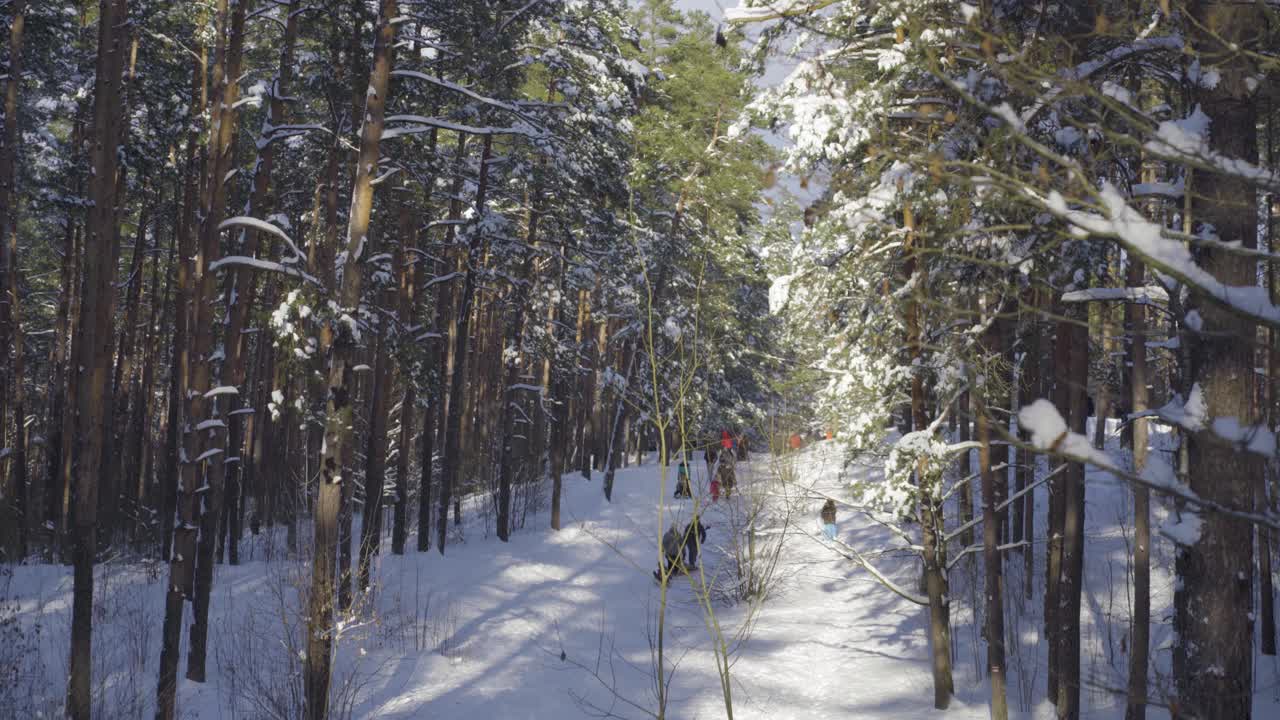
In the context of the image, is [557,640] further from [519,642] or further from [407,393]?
[407,393]

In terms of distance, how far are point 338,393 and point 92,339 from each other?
8.47 feet

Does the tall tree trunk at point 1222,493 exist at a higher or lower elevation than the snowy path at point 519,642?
higher

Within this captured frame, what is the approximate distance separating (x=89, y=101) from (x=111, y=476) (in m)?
8.62

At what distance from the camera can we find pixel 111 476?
1920 centimetres

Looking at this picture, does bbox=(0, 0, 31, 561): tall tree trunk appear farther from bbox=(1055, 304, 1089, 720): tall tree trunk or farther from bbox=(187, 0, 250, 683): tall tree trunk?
bbox=(1055, 304, 1089, 720): tall tree trunk

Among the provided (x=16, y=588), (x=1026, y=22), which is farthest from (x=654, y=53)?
(x=16, y=588)

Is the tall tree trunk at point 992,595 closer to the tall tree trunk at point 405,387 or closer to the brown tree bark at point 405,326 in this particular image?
the tall tree trunk at point 405,387

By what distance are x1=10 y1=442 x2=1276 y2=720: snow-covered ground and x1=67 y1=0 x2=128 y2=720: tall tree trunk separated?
707 mm

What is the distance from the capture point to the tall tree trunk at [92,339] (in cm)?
809

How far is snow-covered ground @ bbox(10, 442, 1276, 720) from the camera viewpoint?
9.67m

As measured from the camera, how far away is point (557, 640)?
12.7 m

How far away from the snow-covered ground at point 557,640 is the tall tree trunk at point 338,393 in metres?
0.33

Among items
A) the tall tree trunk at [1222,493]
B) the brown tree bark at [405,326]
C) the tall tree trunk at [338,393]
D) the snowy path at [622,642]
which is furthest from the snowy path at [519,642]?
the tall tree trunk at [1222,493]

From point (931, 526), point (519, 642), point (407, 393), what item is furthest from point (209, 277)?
point (931, 526)
